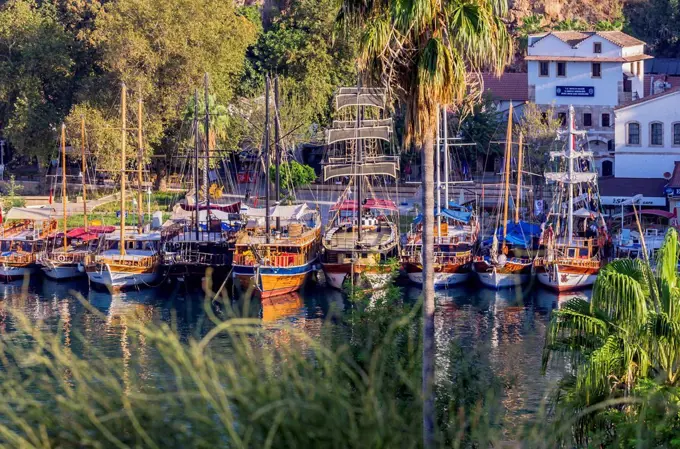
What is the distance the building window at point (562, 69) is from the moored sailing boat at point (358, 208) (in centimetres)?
1351

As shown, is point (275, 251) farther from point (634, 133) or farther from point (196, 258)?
point (634, 133)

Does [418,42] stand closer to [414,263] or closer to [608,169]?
[414,263]

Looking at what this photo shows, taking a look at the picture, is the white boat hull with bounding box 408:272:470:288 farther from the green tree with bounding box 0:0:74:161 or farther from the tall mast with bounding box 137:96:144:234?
the green tree with bounding box 0:0:74:161

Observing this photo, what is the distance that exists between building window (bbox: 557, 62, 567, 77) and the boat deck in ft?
57.6

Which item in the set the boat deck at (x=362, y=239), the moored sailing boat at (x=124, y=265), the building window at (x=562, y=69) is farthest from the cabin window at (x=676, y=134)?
the moored sailing boat at (x=124, y=265)

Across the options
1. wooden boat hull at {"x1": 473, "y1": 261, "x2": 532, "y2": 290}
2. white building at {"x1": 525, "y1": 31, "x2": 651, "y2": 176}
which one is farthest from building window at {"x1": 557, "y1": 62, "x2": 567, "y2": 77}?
wooden boat hull at {"x1": 473, "y1": 261, "x2": 532, "y2": 290}

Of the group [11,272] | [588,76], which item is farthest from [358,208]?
[588,76]

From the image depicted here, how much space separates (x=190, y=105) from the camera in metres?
70.4

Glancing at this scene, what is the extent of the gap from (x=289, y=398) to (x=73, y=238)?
48.9m

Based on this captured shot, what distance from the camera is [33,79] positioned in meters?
76.0

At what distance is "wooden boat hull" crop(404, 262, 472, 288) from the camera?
53062 millimetres

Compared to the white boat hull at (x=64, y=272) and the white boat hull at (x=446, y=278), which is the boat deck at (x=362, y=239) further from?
the white boat hull at (x=64, y=272)

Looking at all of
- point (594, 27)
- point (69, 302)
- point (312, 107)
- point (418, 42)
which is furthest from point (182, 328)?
point (594, 27)

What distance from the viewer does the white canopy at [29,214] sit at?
202ft
